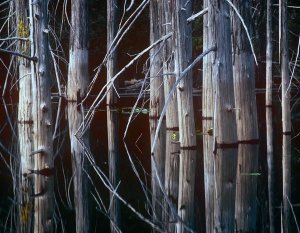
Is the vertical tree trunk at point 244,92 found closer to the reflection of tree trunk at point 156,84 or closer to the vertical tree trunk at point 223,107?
the vertical tree trunk at point 223,107

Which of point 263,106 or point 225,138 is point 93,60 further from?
point 225,138

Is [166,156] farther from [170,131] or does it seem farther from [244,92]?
[244,92]

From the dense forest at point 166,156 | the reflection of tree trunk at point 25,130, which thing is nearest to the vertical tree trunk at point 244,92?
the dense forest at point 166,156

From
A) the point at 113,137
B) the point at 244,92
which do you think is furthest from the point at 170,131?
the point at 113,137

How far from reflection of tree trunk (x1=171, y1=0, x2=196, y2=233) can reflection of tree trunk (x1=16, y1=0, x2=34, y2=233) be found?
1.90 m

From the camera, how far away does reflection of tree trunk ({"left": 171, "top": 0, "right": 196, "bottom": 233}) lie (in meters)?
7.03

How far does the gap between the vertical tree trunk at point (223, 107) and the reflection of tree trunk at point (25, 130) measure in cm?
235

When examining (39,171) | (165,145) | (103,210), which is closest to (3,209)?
(39,171)

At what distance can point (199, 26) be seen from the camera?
19562 millimetres

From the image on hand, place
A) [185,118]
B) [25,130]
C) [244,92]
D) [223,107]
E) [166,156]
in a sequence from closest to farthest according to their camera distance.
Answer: [223,107], [185,118], [25,130], [244,92], [166,156]

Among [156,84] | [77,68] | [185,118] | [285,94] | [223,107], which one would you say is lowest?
[185,118]

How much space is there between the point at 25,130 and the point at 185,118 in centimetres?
296

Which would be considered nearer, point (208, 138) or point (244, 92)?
point (244, 92)

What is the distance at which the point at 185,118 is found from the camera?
8.62 metres
